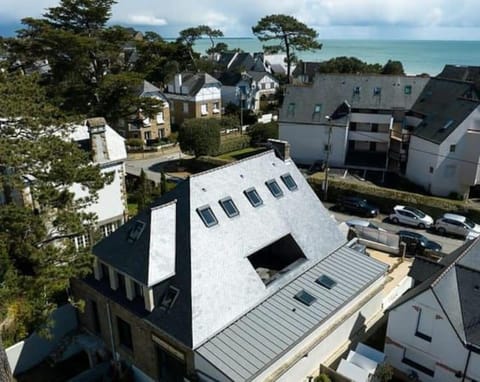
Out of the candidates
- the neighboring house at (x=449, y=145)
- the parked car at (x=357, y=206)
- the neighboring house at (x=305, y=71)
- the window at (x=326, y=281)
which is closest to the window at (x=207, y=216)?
the window at (x=326, y=281)

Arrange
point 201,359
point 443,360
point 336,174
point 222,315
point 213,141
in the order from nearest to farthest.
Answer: point 201,359 < point 222,315 < point 443,360 < point 336,174 < point 213,141

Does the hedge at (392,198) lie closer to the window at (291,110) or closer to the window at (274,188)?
the window at (291,110)

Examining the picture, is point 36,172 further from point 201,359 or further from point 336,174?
point 336,174

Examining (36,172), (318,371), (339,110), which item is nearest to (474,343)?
(318,371)

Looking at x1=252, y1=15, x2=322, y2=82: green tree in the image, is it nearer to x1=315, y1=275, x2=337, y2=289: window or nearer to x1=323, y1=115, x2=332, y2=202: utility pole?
x1=323, y1=115, x2=332, y2=202: utility pole

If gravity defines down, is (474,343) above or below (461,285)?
below

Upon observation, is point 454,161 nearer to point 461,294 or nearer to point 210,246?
point 461,294

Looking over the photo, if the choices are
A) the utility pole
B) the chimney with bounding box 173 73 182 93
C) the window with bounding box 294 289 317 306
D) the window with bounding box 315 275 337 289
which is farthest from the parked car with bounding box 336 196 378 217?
the chimney with bounding box 173 73 182 93
